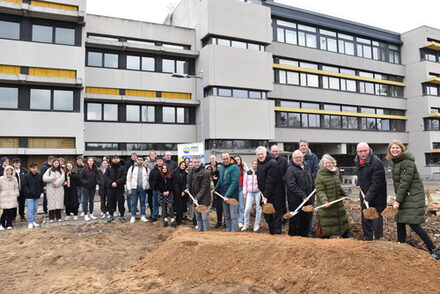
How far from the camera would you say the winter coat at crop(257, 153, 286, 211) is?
262 inches

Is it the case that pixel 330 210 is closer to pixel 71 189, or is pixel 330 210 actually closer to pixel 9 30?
pixel 71 189

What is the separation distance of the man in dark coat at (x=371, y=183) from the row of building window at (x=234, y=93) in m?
18.5

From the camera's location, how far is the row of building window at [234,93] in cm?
2388

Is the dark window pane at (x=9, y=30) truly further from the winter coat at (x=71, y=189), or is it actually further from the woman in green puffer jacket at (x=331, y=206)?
the woman in green puffer jacket at (x=331, y=206)

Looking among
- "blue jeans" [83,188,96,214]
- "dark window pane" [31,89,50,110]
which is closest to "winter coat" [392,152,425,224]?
"blue jeans" [83,188,96,214]

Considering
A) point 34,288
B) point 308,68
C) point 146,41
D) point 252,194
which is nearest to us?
point 34,288

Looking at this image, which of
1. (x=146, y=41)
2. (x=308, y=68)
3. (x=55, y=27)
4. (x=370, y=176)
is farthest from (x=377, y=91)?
(x=370, y=176)

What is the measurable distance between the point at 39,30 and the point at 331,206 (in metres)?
20.2

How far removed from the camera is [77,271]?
5.67 metres

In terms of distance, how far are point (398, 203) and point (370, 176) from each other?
0.70 m

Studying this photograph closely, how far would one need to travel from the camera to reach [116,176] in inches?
377

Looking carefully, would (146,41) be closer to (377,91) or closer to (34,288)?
(34,288)

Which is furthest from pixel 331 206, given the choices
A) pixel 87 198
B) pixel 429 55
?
pixel 429 55

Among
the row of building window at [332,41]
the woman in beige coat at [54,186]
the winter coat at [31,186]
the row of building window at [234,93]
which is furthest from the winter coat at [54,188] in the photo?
the row of building window at [332,41]
